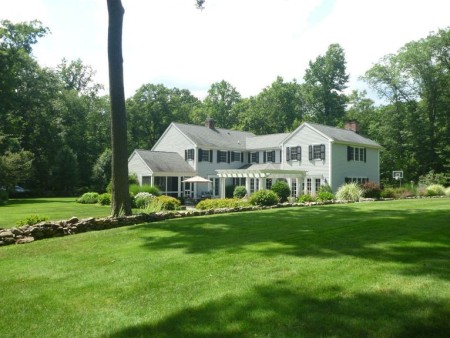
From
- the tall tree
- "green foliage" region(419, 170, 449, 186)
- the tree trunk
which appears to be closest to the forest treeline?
the tall tree

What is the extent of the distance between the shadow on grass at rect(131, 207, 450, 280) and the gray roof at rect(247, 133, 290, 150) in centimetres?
2606

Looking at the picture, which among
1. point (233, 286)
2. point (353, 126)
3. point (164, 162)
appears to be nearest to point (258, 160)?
point (164, 162)

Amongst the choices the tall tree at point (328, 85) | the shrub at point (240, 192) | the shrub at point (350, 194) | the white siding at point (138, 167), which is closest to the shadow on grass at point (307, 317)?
the shrub at point (350, 194)

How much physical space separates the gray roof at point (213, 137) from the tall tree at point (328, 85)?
59.6ft

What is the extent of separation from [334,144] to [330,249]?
84.5 feet

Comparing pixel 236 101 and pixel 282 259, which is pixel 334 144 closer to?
pixel 282 259

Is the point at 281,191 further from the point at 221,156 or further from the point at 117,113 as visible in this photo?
the point at 117,113

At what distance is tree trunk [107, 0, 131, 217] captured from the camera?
13180 mm

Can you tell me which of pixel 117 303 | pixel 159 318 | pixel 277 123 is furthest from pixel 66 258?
pixel 277 123

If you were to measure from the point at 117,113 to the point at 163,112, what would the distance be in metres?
45.0

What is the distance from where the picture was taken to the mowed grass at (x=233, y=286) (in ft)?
13.6

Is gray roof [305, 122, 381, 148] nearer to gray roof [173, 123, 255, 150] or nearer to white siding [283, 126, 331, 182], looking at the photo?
white siding [283, 126, 331, 182]

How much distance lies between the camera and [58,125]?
146ft

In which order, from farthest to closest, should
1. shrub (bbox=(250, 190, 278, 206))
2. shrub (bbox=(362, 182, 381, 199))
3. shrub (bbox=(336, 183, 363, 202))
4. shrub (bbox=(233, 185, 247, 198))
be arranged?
shrub (bbox=(233, 185, 247, 198)) → shrub (bbox=(362, 182, 381, 199)) → shrub (bbox=(336, 183, 363, 202)) → shrub (bbox=(250, 190, 278, 206))
